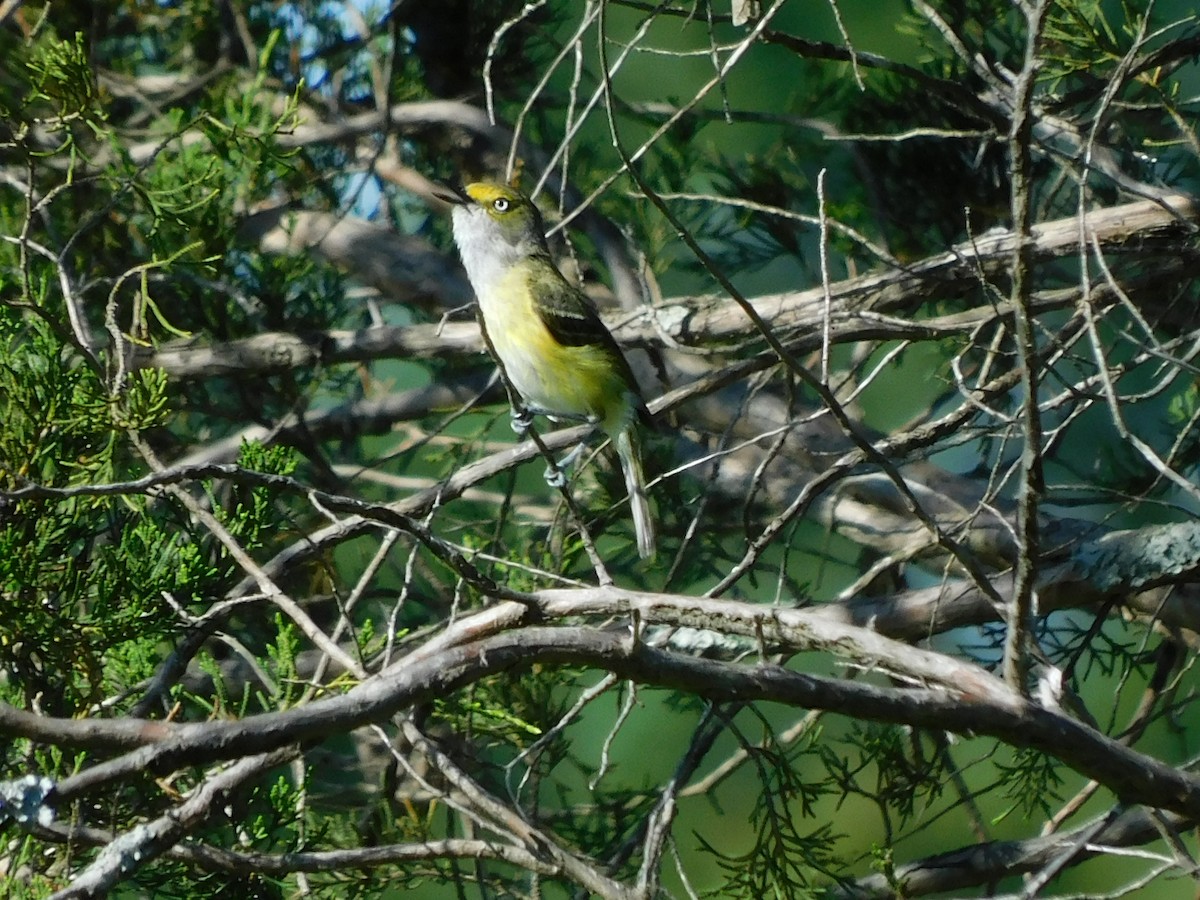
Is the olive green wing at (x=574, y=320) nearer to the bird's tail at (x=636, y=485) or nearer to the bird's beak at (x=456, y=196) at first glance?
the bird's tail at (x=636, y=485)

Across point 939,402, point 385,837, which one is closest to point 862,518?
point 939,402

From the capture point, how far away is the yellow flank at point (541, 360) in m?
4.06

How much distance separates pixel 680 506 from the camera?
4035 millimetres

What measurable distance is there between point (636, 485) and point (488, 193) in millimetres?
1024

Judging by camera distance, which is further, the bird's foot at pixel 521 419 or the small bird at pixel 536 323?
the small bird at pixel 536 323

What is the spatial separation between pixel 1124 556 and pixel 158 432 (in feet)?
9.33

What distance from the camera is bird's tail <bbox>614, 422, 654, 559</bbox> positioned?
367 centimetres

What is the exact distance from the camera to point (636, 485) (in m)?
3.75

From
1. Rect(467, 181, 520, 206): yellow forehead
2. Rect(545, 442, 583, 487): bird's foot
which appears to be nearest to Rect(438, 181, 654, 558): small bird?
Rect(467, 181, 520, 206): yellow forehead

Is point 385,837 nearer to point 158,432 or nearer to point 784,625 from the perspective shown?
point 784,625

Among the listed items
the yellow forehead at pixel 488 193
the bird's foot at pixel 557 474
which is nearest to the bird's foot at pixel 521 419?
the bird's foot at pixel 557 474

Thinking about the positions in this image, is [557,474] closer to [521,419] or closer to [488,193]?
[521,419]

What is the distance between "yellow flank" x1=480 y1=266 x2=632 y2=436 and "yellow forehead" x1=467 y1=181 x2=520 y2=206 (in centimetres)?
27

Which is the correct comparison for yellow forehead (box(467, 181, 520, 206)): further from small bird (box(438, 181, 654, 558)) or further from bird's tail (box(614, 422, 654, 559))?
bird's tail (box(614, 422, 654, 559))
